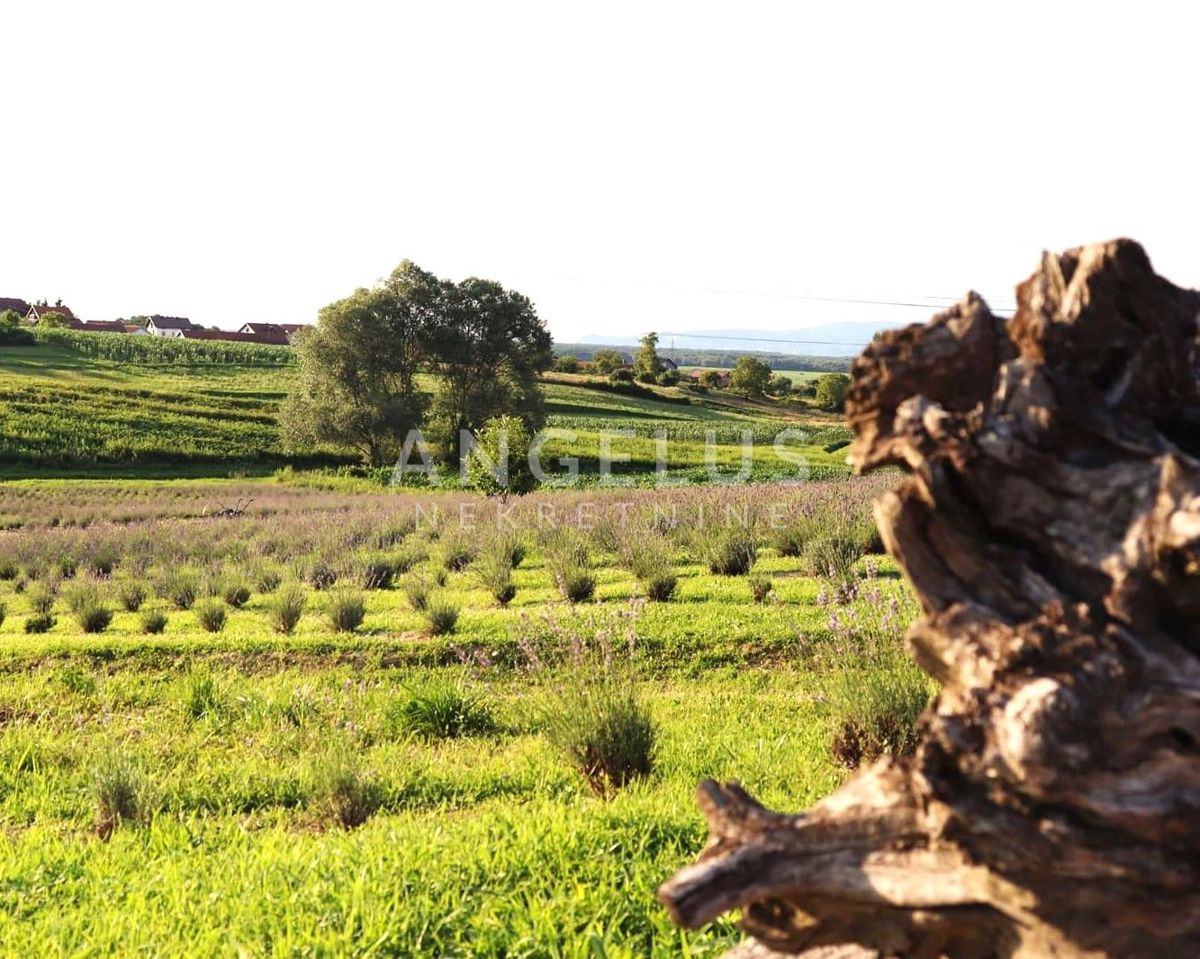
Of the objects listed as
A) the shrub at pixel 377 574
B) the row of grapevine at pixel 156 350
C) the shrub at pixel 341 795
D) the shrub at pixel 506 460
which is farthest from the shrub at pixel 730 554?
the row of grapevine at pixel 156 350

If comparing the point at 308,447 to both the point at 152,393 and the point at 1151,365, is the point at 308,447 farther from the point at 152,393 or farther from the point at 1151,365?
the point at 1151,365

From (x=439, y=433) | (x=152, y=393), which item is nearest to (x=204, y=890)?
(x=439, y=433)

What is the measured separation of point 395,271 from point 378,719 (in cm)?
4668

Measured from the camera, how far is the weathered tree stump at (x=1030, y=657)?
7.68ft

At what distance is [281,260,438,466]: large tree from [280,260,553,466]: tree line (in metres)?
0.05

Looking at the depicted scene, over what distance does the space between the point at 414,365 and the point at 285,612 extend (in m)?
41.3

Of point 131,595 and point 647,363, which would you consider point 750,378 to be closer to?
point 647,363

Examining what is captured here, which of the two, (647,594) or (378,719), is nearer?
(378,719)

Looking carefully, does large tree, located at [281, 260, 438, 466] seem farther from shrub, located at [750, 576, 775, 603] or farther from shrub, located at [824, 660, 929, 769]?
shrub, located at [824, 660, 929, 769]

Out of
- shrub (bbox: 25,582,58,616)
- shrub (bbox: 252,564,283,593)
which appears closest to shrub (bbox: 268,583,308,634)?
shrub (bbox: 252,564,283,593)

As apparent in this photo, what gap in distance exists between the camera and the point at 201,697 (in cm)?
935

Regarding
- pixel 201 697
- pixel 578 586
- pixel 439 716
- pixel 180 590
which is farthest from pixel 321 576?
pixel 439 716

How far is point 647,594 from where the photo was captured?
1259 centimetres

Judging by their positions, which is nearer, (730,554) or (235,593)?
(730,554)
